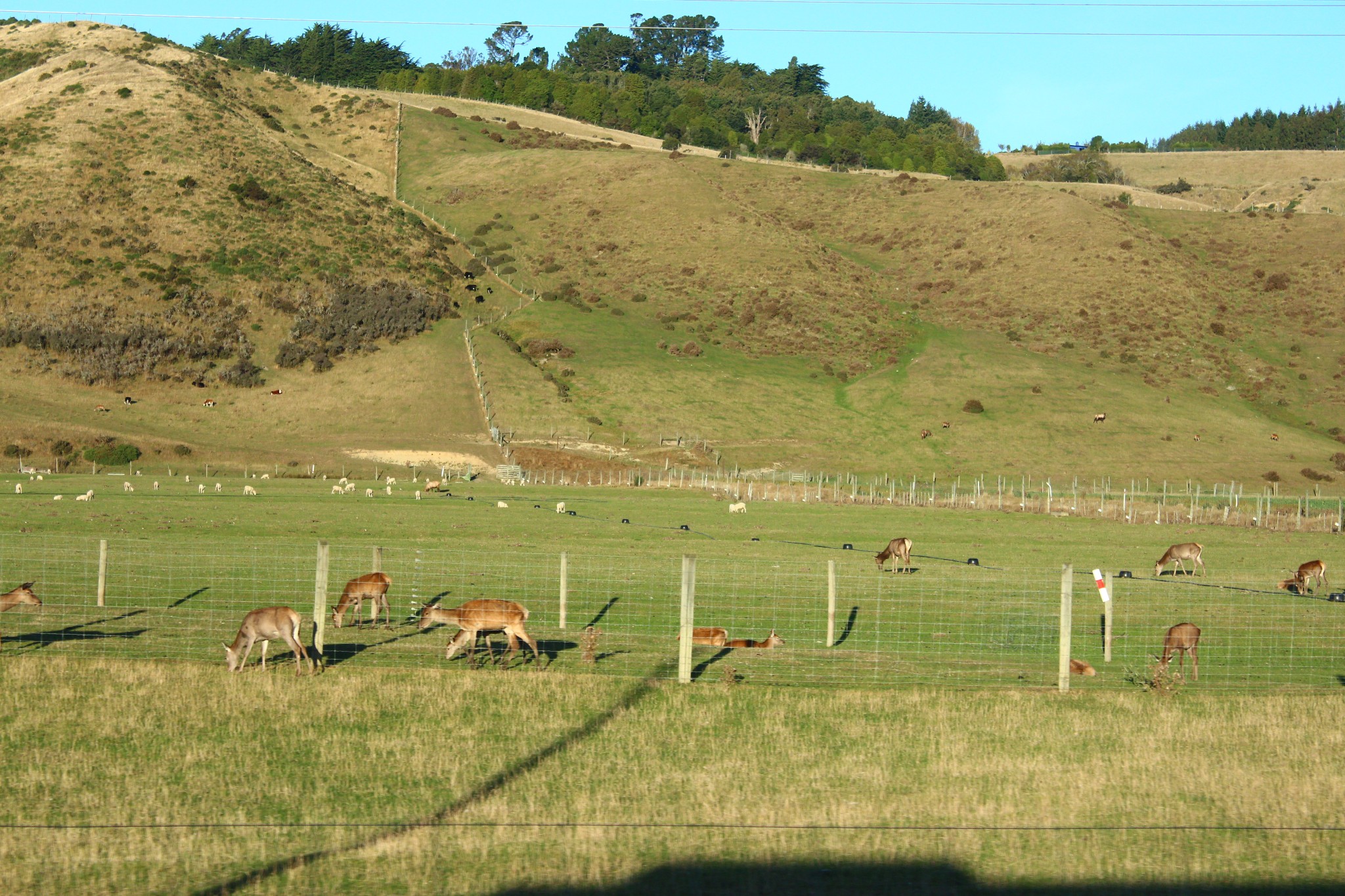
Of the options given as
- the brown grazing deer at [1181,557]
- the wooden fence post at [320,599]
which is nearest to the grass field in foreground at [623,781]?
the wooden fence post at [320,599]

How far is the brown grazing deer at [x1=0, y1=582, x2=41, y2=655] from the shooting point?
724 inches

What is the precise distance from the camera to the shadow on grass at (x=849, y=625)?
20.2 m

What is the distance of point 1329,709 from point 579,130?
156197 millimetres

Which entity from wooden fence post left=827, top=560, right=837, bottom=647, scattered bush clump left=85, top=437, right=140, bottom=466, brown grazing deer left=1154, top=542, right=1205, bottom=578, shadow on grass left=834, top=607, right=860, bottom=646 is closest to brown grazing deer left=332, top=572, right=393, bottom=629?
wooden fence post left=827, top=560, right=837, bottom=647

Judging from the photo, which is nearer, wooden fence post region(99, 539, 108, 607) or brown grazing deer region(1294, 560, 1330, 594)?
wooden fence post region(99, 539, 108, 607)

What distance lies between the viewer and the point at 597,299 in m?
102

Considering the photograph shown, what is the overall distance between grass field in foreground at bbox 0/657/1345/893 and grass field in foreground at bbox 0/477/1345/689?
1.84 metres

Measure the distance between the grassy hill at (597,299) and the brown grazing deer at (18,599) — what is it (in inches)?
1811

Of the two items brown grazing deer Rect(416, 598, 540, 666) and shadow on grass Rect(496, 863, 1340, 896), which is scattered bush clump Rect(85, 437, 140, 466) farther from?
shadow on grass Rect(496, 863, 1340, 896)

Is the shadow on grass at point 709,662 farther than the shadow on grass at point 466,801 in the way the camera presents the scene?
Yes

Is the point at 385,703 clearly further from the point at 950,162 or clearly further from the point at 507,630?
the point at 950,162

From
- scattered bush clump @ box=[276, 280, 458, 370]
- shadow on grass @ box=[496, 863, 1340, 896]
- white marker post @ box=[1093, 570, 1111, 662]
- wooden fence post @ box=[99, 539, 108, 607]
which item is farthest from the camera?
scattered bush clump @ box=[276, 280, 458, 370]

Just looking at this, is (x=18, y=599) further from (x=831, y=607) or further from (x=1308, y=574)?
(x=1308, y=574)

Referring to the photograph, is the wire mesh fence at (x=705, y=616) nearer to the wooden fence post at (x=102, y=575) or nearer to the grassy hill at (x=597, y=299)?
the wooden fence post at (x=102, y=575)
